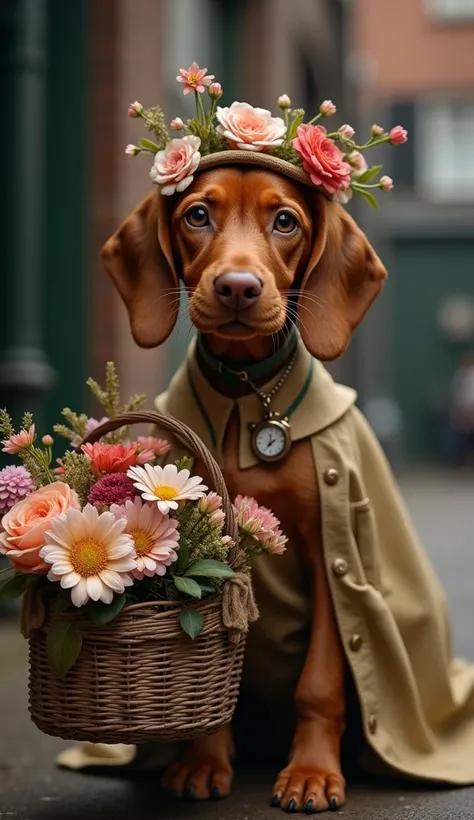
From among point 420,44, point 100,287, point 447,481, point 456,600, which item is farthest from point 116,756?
point 420,44

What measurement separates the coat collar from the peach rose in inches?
18.2

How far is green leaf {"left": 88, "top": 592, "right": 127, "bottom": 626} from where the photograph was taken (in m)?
2.12

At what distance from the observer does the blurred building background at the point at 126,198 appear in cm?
491

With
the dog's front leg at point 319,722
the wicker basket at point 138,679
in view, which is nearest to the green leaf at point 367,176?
the dog's front leg at point 319,722

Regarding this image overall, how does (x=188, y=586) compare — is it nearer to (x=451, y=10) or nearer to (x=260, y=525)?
(x=260, y=525)

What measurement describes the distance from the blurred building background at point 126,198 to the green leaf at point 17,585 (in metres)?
0.75

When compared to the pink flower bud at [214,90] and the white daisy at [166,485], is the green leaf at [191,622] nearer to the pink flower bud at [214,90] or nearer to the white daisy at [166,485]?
the white daisy at [166,485]

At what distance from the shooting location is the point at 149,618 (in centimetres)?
217

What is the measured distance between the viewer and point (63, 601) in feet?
7.09

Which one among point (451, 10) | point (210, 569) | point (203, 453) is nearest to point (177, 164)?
point (203, 453)

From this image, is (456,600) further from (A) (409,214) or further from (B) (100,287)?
(A) (409,214)

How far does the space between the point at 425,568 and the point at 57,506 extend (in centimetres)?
109

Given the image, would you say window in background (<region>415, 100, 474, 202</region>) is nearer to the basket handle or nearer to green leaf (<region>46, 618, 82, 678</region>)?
the basket handle

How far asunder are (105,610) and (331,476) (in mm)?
647
